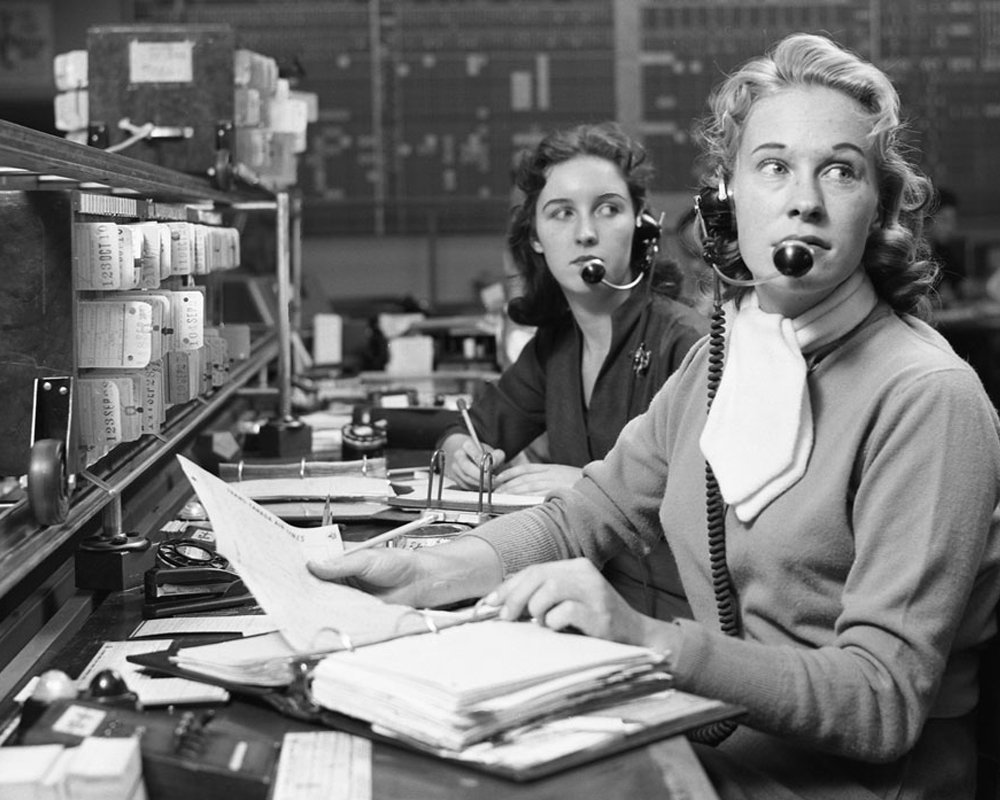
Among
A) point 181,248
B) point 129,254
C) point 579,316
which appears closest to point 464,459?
point 579,316

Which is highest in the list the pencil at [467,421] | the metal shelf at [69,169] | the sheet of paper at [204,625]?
the metal shelf at [69,169]

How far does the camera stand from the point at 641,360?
277 cm

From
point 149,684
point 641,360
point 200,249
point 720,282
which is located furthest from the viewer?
point 641,360

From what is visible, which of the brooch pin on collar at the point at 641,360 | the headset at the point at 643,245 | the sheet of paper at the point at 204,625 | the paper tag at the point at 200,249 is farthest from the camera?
the headset at the point at 643,245

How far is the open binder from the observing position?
1.19m

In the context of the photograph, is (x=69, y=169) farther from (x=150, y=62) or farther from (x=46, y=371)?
(x=150, y=62)

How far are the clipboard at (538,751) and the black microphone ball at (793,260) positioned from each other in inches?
18.6

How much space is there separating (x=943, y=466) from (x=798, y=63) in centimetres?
51

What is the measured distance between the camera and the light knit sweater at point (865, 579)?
1.38m

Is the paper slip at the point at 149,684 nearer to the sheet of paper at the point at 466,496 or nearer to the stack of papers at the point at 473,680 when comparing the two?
the stack of papers at the point at 473,680

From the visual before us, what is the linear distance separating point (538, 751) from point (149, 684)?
42 centimetres

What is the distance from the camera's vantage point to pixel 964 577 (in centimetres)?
142

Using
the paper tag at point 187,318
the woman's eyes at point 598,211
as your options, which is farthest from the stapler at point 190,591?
the woman's eyes at point 598,211

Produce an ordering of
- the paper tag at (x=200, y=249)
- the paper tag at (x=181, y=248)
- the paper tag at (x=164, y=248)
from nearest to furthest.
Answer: the paper tag at (x=164, y=248), the paper tag at (x=181, y=248), the paper tag at (x=200, y=249)
